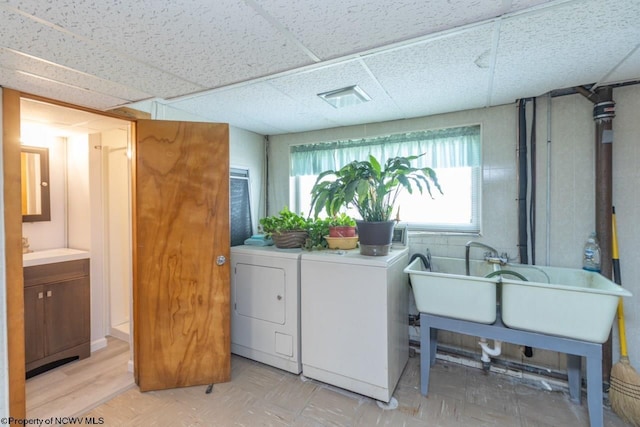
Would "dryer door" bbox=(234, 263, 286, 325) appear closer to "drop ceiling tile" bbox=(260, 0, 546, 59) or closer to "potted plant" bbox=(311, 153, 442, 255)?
"potted plant" bbox=(311, 153, 442, 255)

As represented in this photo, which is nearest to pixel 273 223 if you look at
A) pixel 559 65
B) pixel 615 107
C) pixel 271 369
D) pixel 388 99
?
pixel 271 369

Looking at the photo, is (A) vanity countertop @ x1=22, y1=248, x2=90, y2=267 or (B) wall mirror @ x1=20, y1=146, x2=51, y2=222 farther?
(B) wall mirror @ x1=20, y1=146, x2=51, y2=222

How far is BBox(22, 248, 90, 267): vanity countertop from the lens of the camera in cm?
240

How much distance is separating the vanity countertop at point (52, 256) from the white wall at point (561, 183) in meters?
3.11

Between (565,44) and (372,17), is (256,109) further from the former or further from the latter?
(565,44)

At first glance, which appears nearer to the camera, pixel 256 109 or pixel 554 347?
pixel 554 347

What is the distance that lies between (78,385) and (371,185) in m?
2.73

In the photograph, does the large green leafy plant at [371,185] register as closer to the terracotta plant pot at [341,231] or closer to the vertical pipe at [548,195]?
the terracotta plant pot at [341,231]

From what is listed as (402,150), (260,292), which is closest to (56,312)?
(260,292)

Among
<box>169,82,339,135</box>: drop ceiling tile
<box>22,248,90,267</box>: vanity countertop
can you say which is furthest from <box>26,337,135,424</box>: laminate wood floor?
<box>169,82,339,135</box>: drop ceiling tile

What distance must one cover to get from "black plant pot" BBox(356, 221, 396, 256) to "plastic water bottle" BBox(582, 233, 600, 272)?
1411 mm

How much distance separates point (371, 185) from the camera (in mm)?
2250

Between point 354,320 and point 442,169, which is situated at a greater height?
point 442,169

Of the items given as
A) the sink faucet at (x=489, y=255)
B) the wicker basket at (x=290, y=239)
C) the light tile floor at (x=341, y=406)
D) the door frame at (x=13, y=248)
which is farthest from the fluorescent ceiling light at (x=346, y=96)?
the light tile floor at (x=341, y=406)
